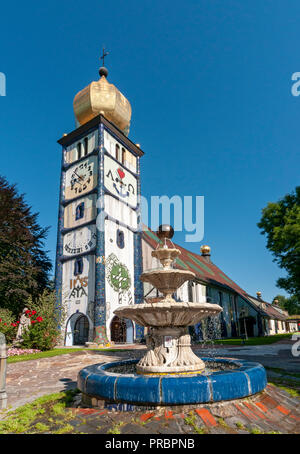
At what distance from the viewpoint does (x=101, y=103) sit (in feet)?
76.6

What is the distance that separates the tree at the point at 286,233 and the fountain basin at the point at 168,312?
1395cm

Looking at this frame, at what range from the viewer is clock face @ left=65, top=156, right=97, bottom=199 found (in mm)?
21734

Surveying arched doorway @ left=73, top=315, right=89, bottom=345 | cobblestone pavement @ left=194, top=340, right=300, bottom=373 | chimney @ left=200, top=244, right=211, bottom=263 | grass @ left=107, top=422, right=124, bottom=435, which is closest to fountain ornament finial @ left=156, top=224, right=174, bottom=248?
grass @ left=107, top=422, right=124, bottom=435

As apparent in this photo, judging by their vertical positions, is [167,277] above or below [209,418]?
above

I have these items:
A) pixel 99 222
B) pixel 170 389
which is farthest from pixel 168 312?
pixel 99 222

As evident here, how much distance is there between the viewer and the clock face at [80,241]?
2014 cm

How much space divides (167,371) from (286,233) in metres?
15.1

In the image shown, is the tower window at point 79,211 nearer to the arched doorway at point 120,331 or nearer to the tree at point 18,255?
the tree at point 18,255

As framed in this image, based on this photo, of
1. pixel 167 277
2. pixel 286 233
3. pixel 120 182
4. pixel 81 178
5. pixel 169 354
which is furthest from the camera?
pixel 120 182

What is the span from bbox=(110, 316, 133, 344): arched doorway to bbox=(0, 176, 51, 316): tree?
19.4 ft

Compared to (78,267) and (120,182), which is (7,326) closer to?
(78,267)

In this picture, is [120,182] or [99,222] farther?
[120,182]

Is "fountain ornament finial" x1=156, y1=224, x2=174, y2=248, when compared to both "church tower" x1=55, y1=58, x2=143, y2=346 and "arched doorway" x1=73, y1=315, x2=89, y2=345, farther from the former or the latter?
"arched doorway" x1=73, y1=315, x2=89, y2=345

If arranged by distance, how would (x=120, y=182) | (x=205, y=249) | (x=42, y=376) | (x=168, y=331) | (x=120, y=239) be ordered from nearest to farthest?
(x=168, y=331) < (x=42, y=376) < (x=120, y=239) < (x=120, y=182) < (x=205, y=249)
